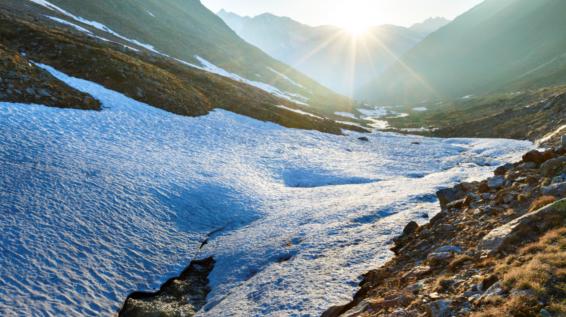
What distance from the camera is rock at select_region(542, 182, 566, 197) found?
11.2 m

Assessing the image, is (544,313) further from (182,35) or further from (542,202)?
(182,35)

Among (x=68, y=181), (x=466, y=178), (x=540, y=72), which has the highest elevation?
(x=540, y=72)

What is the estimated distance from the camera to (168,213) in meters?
17.5

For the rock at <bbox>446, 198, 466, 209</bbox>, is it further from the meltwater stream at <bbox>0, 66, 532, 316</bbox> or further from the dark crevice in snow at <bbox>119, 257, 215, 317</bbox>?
the dark crevice in snow at <bbox>119, 257, 215, 317</bbox>

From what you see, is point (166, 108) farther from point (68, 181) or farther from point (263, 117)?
point (68, 181)

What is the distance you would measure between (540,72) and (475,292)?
541ft

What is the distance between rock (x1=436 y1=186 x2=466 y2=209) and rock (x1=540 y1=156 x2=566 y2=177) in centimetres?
338

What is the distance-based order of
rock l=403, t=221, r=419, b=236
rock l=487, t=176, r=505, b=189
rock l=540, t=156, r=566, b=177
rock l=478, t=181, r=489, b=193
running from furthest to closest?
1. rock l=478, t=181, r=489, b=193
2. rock l=487, t=176, r=505, b=189
3. rock l=403, t=221, r=419, b=236
4. rock l=540, t=156, r=566, b=177

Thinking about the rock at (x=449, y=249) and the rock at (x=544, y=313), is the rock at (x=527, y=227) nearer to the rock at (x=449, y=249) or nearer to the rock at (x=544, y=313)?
the rock at (x=449, y=249)

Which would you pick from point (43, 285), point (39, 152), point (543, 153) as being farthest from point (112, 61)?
point (543, 153)

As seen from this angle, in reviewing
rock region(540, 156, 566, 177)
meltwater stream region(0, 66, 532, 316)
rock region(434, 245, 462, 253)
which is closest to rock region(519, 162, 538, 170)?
rock region(540, 156, 566, 177)

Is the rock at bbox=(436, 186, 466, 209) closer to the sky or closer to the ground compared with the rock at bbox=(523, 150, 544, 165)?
closer to the ground

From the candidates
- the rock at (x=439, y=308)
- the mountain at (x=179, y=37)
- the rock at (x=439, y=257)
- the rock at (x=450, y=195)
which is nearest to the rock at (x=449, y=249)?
the rock at (x=439, y=257)

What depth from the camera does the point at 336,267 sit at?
12383mm
